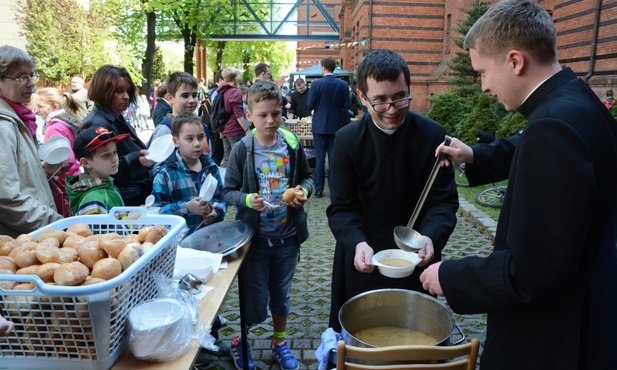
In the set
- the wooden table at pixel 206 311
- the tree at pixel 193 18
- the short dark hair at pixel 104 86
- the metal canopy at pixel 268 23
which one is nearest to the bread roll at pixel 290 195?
the wooden table at pixel 206 311

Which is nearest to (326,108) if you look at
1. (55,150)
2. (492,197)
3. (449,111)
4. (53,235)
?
(492,197)

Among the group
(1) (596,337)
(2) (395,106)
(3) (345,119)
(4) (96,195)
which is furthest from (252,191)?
(3) (345,119)

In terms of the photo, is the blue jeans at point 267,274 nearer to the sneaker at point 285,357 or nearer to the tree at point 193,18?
the sneaker at point 285,357

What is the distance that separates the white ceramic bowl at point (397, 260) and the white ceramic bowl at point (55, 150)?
2135 mm

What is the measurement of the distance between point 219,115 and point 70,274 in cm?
708

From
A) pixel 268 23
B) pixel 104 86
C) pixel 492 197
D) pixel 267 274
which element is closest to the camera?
pixel 267 274

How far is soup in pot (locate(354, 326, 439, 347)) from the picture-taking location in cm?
177

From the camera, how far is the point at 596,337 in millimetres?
1383

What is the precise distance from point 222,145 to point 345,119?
2.62m

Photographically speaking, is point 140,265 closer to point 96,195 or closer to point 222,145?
point 96,195

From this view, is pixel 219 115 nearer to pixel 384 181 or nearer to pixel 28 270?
pixel 384 181

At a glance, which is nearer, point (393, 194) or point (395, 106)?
point (395, 106)

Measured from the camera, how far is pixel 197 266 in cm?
220

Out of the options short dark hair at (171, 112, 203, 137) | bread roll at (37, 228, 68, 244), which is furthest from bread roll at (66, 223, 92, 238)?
short dark hair at (171, 112, 203, 137)
